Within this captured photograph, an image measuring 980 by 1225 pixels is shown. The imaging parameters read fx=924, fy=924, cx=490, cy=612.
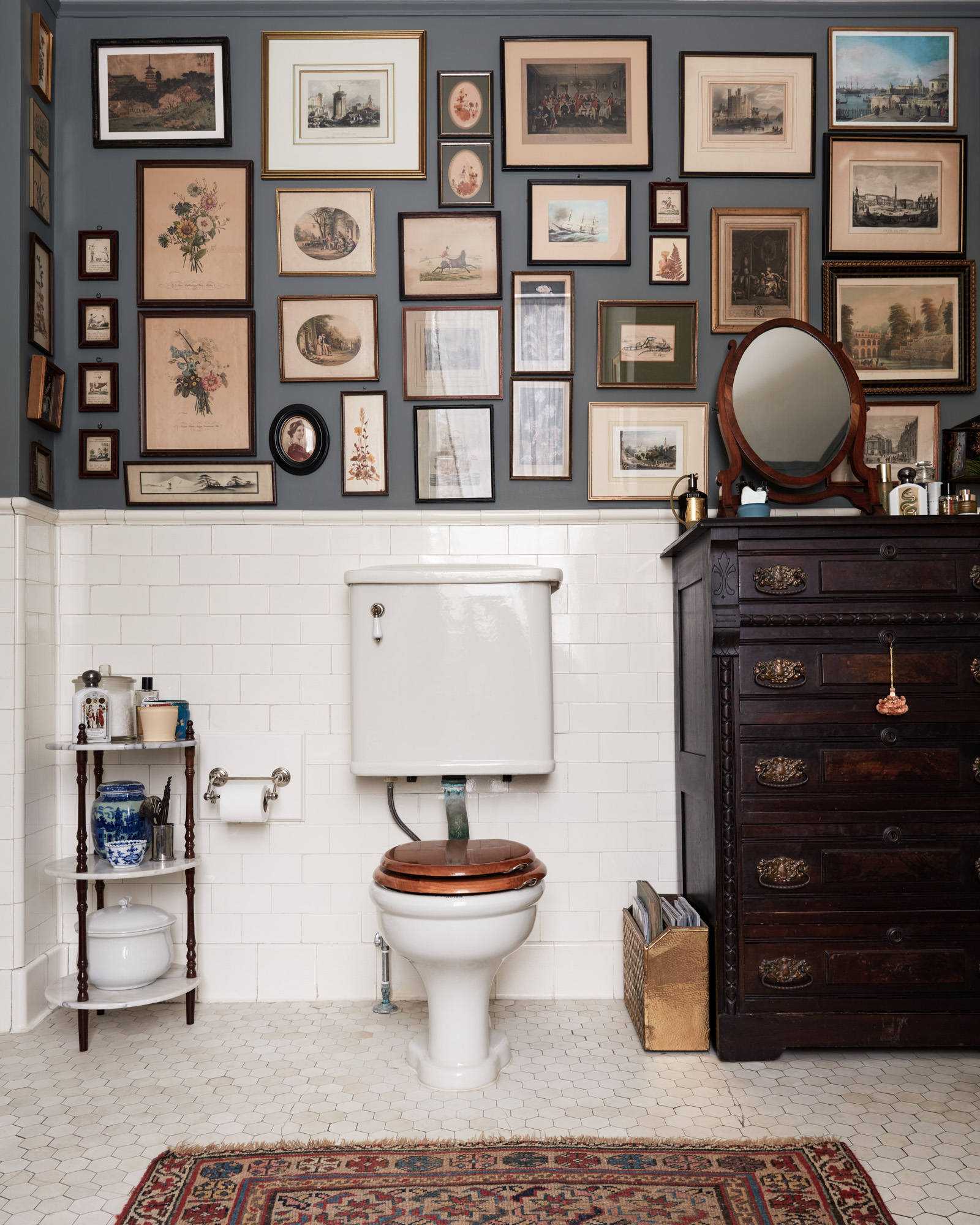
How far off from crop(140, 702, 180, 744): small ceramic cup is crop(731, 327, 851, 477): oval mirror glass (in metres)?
1.89

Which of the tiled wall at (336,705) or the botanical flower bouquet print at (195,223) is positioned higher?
the botanical flower bouquet print at (195,223)

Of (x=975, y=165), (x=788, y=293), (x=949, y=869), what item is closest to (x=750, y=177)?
(x=788, y=293)

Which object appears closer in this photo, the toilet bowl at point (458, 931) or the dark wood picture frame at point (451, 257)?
the toilet bowl at point (458, 931)

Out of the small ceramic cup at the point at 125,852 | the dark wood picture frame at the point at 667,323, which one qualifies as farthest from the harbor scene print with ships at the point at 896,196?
the small ceramic cup at the point at 125,852

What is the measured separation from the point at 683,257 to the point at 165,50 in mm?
1749

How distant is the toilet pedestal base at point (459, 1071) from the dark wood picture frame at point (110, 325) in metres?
2.25

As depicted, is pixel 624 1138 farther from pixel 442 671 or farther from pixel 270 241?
pixel 270 241

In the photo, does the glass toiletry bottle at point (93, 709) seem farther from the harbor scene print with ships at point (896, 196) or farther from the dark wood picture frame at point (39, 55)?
the harbor scene print with ships at point (896, 196)

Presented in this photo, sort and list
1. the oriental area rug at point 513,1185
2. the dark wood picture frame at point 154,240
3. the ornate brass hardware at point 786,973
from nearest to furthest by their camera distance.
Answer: the oriental area rug at point 513,1185 → the ornate brass hardware at point 786,973 → the dark wood picture frame at point 154,240

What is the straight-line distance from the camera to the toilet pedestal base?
7.16ft

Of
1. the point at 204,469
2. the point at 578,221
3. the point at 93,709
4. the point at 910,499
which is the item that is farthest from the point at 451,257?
the point at 93,709

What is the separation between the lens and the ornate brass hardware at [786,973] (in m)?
2.32

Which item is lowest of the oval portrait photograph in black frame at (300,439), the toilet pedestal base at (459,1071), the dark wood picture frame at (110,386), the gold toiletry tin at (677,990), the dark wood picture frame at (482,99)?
the toilet pedestal base at (459,1071)

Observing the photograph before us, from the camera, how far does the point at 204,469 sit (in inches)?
113
